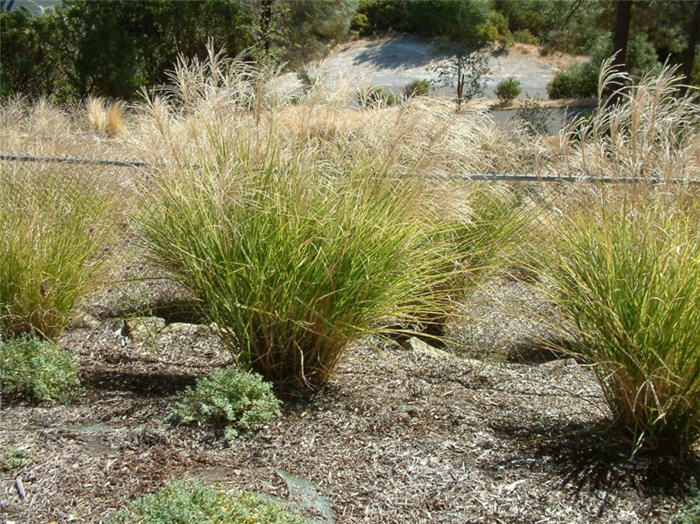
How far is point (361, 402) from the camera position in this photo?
336 cm

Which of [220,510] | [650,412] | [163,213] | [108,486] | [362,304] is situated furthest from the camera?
[163,213]

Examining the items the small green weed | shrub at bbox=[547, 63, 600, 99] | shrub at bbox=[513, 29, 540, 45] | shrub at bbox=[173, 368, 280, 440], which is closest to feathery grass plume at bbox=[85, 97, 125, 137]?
shrub at bbox=[173, 368, 280, 440]

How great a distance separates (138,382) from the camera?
3670mm

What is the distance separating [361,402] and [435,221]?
1.00 m

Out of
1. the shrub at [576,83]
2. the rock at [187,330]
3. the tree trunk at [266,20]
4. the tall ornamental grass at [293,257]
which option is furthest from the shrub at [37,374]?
the shrub at [576,83]

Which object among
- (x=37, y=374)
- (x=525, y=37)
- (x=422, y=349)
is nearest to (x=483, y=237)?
(x=422, y=349)

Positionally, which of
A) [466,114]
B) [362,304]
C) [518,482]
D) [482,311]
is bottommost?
[482,311]

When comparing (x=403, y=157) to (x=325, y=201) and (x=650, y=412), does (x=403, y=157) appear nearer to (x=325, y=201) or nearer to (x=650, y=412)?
(x=325, y=201)

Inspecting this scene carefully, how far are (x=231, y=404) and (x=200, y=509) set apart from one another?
2.47ft

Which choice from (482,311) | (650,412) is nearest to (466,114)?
(482,311)

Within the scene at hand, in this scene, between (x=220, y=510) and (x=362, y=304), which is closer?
(x=220, y=510)

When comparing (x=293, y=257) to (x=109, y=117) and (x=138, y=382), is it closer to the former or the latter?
(x=138, y=382)

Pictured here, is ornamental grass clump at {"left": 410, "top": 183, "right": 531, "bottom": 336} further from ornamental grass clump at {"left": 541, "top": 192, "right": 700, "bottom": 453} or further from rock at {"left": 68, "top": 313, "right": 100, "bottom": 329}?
rock at {"left": 68, "top": 313, "right": 100, "bottom": 329}

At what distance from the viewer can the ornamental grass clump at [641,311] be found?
2.69 m
